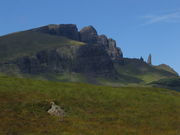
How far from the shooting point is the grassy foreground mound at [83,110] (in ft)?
146

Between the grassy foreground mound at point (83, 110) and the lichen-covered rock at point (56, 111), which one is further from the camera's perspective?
the lichen-covered rock at point (56, 111)

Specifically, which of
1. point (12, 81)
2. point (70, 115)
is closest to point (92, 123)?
point (70, 115)

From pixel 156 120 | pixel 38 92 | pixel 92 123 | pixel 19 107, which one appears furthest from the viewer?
pixel 38 92

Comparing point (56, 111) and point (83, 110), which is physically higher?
point (56, 111)

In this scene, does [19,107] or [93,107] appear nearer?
[19,107]

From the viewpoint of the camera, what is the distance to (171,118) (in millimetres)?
59594

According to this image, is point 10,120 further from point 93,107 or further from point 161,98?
point 161,98

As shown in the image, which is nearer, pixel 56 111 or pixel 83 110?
pixel 56 111

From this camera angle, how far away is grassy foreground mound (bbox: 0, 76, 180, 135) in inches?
1750

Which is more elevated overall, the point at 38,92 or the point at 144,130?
the point at 38,92

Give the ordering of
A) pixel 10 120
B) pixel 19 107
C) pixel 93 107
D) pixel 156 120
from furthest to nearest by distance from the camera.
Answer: pixel 93 107
pixel 156 120
pixel 19 107
pixel 10 120

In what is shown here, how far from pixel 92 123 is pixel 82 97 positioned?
62.5 ft

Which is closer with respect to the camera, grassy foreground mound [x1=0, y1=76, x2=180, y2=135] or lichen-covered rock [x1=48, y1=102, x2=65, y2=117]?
grassy foreground mound [x1=0, y1=76, x2=180, y2=135]

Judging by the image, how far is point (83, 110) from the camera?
5847 centimetres
